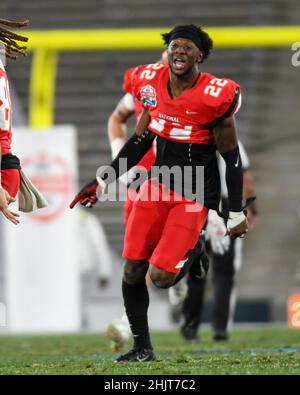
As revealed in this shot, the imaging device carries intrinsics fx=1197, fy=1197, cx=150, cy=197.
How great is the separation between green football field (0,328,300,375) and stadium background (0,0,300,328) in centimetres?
402

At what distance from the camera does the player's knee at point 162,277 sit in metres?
5.65

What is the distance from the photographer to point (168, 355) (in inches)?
247

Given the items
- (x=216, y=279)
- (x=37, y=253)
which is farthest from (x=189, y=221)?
(x=37, y=253)

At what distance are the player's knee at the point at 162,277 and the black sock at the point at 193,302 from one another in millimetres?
2318

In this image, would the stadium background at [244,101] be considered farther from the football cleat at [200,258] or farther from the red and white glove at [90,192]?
the red and white glove at [90,192]

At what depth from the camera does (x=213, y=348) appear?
7070 mm

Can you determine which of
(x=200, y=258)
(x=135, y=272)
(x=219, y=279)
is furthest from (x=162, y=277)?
(x=219, y=279)

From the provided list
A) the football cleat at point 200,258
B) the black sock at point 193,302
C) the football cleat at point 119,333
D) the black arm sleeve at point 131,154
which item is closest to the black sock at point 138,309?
the football cleat at point 200,258

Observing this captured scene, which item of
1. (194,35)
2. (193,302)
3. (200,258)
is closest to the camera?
(194,35)

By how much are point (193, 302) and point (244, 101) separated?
6080 millimetres

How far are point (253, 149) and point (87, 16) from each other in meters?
2.99

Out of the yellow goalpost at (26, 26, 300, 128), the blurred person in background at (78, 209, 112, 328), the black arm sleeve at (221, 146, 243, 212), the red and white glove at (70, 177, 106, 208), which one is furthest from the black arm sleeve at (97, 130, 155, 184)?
the blurred person in background at (78, 209, 112, 328)

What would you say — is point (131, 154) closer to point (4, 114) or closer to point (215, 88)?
point (215, 88)

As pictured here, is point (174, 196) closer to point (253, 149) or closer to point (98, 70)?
point (98, 70)
